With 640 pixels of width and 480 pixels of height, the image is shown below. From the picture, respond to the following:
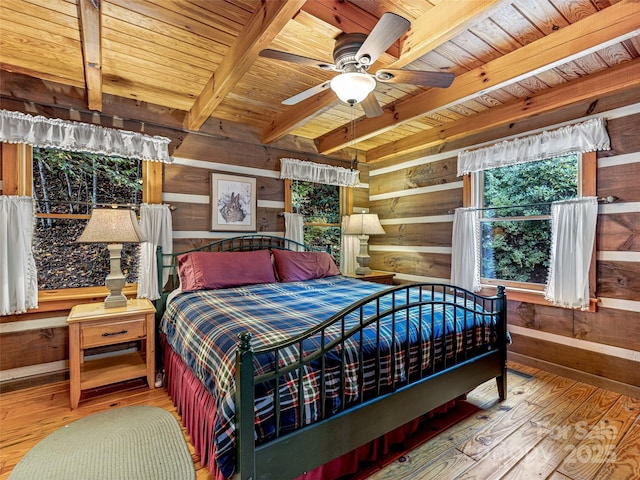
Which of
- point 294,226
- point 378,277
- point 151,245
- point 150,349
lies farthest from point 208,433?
point 378,277

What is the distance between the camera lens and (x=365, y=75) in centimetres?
177

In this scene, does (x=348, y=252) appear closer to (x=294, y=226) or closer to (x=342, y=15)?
(x=294, y=226)

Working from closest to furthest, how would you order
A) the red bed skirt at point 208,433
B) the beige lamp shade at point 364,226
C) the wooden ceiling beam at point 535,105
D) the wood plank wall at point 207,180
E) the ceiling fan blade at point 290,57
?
the red bed skirt at point 208,433 → the ceiling fan blade at point 290,57 → the wooden ceiling beam at point 535,105 → the wood plank wall at point 207,180 → the beige lamp shade at point 364,226

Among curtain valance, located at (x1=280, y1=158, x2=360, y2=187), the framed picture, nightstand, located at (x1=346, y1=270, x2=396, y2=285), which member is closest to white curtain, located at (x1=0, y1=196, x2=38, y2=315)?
the framed picture

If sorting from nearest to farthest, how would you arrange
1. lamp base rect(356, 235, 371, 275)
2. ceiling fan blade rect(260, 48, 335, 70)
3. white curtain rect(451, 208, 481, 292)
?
ceiling fan blade rect(260, 48, 335, 70)
white curtain rect(451, 208, 481, 292)
lamp base rect(356, 235, 371, 275)

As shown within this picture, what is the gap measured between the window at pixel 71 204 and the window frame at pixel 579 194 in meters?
3.50

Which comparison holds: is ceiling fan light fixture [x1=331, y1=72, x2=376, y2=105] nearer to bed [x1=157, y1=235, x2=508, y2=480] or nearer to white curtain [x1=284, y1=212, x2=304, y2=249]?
bed [x1=157, y1=235, x2=508, y2=480]

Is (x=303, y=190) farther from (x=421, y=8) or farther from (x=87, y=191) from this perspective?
(x=421, y=8)

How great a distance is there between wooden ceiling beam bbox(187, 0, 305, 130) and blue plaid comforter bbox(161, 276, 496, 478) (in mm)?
1594

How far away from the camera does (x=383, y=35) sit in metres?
1.50

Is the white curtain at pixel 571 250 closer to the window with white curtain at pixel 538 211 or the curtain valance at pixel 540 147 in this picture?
the window with white curtain at pixel 538 211

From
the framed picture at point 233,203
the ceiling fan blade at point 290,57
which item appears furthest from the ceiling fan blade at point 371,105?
the framed picture at point 233,203

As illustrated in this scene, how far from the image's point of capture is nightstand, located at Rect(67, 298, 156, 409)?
2.22 m

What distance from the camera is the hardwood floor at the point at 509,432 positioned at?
1671mm
